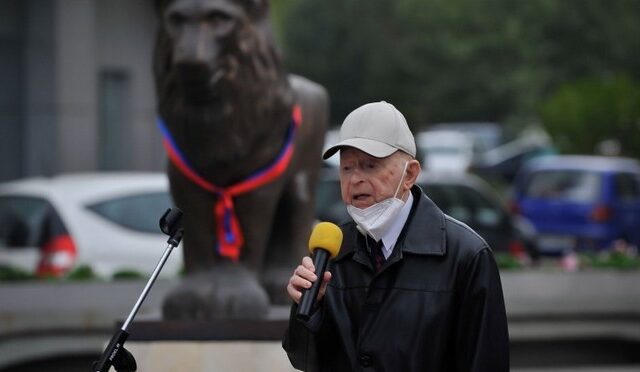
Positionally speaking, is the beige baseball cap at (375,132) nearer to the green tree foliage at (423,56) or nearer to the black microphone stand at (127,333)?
the black microphone stand at (127,333)

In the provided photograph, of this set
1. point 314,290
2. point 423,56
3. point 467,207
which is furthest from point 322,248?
point 423,56

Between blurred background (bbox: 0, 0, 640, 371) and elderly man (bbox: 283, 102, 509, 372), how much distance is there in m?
4.97

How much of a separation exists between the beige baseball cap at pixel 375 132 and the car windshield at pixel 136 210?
789cm

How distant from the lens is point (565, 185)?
20.3 meters

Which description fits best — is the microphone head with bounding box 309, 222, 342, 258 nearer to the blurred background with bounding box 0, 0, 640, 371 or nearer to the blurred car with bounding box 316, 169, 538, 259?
the blurred background with bounding box 0, 0, 640, 371

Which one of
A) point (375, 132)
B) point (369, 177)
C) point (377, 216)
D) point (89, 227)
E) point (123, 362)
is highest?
point (375, 132)

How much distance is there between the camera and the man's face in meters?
3.80

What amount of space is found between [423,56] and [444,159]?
1315 cm

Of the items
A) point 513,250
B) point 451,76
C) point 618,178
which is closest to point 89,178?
point 513,250

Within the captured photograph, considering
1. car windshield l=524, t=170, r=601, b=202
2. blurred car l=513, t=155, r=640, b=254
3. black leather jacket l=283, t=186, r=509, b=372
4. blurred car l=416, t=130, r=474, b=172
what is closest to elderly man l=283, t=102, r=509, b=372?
black leather jacket l=283, t=186, r=509, b=372

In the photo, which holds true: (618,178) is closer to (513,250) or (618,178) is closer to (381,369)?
(513,250)

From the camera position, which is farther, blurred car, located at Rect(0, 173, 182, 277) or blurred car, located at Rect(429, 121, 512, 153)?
blurred car, located at Rect(429, 121, 512, 153)

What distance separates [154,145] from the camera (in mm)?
22812

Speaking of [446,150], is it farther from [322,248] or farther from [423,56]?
[322,248]
